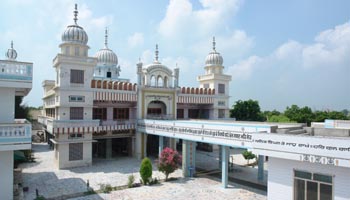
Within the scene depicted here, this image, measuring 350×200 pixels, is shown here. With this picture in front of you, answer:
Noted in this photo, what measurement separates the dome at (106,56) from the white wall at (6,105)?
1924cm

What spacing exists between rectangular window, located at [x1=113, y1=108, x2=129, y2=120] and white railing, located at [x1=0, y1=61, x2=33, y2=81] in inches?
525

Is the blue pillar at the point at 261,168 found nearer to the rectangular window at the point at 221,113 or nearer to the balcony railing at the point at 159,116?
the balcony railing at the point at 159,116

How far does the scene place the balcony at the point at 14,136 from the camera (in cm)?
1138

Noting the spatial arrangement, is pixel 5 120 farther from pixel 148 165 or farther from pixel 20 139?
pixel 148 165

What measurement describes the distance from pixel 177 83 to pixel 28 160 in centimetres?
1550

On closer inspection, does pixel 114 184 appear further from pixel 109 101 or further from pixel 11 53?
pixel 11 53

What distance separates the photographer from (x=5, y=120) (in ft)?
40.9

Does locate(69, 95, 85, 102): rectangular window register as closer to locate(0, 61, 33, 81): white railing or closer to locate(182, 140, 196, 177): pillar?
locate(0, 61, 33, 81): white railing

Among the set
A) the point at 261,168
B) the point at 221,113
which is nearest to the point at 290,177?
the point at 261,168

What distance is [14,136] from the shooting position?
38.2 feet

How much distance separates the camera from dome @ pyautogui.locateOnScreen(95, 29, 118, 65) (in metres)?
31.5

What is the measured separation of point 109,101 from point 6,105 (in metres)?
12.2

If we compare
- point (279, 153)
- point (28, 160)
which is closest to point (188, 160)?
point (279, 153)

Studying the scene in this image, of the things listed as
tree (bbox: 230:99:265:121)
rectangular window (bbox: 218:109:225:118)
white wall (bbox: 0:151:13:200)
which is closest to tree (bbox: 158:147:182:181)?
white wall (bbox: 0:151:13:200)
